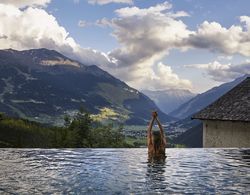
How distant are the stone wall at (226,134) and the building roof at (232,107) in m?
0.72

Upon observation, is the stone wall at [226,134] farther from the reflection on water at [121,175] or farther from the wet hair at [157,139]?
the wet hair at [157,139]

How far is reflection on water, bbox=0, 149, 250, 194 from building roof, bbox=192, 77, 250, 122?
32.8 ft

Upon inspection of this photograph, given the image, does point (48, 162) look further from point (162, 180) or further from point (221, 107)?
point (221, 107)

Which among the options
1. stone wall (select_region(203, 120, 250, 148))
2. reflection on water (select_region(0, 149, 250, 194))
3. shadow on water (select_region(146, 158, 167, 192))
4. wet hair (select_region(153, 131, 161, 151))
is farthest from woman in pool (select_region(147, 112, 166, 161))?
stone wall (select_region(203, 120, 250, 148))

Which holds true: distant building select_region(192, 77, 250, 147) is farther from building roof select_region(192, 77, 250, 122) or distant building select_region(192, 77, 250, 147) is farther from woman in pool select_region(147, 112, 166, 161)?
woman in pool select_region(147, 112, 166, 161)

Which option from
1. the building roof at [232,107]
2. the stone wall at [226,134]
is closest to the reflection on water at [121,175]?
the stone wall at [226,134]

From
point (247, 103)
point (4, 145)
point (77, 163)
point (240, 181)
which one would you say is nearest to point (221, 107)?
point (247, 103)

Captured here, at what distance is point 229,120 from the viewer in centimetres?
3384

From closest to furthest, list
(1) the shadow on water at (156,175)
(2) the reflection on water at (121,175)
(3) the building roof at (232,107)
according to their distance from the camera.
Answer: (2) the reflection on water at (121,175), (1) the shadow on water at (156,175), (3) the building roof at (232,107)

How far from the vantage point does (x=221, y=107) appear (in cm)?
3631

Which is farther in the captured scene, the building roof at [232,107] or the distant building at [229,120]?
the building roof at [232,107]

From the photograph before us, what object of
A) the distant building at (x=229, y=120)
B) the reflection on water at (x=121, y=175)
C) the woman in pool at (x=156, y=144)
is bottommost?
the reflection on water at (x=121, y=175)

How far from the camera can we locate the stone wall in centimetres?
3338

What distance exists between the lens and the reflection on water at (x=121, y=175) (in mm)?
13812
